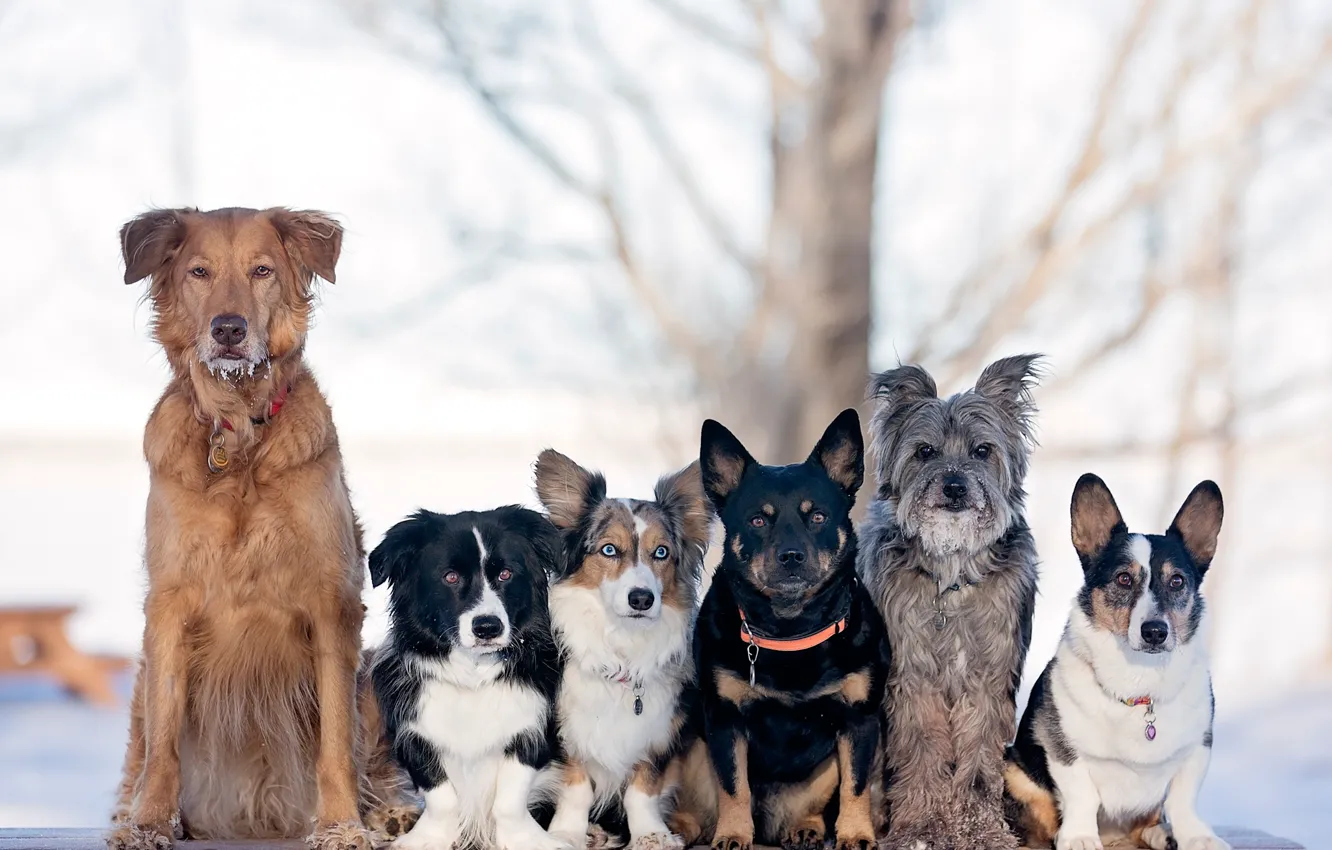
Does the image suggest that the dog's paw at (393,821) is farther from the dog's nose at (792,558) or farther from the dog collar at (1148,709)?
the dog collar at (1148,709)

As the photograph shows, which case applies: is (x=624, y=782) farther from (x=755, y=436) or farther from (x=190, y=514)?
(x=755, y=436)

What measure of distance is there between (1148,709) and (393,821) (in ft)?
7.02

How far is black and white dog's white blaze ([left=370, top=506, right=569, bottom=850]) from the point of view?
360 centimetres

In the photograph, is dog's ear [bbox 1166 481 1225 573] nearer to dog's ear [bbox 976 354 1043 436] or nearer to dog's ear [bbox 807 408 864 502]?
dog's ear [bbox 976 354 1043 436]

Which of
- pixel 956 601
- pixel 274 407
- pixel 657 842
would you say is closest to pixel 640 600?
pixel 657 842

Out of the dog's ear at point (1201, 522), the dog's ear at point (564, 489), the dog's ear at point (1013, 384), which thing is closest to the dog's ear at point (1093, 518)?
the dog's ear at point (1201, 522)

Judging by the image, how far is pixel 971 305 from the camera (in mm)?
6941

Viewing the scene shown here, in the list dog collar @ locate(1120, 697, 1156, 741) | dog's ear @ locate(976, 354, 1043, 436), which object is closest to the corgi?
dog's ear @ locate(976, 354, 1043, 436)

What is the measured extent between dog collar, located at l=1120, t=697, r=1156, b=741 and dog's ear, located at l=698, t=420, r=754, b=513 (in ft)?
3.99

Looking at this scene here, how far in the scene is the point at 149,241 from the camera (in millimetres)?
3693

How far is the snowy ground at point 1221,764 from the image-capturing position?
7.53m

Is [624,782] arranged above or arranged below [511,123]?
below

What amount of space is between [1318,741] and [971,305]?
4.19 m

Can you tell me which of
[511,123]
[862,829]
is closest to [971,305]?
[511,123]
